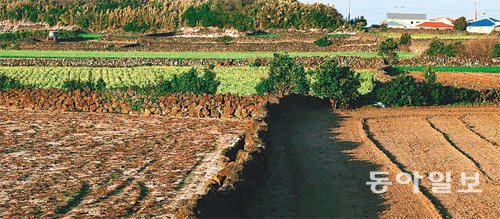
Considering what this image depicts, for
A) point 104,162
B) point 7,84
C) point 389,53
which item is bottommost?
point 389,53

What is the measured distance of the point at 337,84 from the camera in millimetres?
34406

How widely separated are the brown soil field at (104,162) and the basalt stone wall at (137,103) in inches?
32.1

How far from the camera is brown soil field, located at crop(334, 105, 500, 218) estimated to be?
54.4 feet

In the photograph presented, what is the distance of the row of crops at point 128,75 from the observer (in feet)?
149

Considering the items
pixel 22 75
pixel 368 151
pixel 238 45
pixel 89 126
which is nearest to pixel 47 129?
pixel 89 126

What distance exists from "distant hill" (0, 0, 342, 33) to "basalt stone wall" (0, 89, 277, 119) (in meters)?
57.6

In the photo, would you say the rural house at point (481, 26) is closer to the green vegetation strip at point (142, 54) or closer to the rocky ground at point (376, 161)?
the green vegetation strip at point (142, 54)

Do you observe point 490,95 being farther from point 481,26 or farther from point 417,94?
point 481,26

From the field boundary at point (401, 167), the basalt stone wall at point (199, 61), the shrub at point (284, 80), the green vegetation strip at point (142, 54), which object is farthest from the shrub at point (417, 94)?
the green vegetation strip at point (142, 54)

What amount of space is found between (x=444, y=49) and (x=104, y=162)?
46176mm

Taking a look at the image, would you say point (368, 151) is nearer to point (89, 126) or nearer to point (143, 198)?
point (143, 198)

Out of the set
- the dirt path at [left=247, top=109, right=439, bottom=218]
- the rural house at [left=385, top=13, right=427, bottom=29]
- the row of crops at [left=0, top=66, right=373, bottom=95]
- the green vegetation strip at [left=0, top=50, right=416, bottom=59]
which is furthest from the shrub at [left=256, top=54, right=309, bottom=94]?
the rural house at [left=385, top=13, right=427, bottom=29]

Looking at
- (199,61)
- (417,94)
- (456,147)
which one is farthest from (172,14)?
(456,147)

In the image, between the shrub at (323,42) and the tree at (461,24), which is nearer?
the shrub at (323,42)
